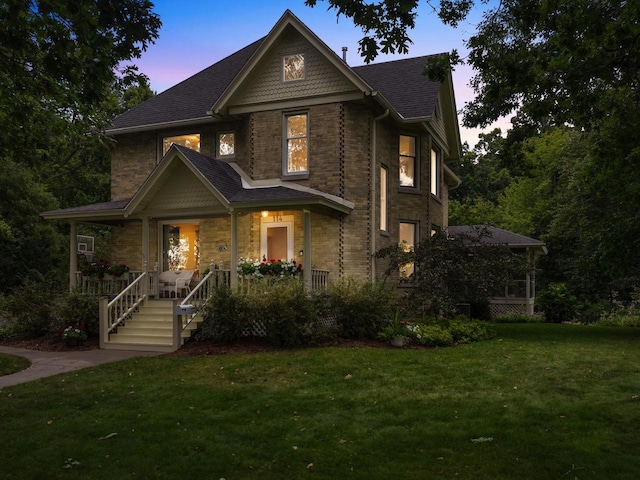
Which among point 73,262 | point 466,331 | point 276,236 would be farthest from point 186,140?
point 466,331

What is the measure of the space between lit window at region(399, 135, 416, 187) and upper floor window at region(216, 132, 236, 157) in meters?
5.59

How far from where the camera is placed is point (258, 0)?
11406 mm

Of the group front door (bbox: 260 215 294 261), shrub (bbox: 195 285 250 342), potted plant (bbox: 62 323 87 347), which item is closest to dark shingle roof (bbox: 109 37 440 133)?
front door (bbox: 260 215 294 261)

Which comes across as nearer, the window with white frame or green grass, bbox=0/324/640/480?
green grass, bbox=0/324/640/480

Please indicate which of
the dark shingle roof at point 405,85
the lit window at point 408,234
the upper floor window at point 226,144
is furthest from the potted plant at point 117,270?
the dark shingle roof at point 405,85

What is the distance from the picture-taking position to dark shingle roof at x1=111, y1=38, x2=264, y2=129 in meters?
18.2

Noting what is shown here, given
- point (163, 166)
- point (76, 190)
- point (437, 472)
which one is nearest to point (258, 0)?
point (163, 166)

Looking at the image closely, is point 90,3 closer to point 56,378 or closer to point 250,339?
point 56,378

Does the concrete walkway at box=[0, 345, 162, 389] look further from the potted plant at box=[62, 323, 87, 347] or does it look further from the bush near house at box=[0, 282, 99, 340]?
the bush near house at box=[0, 282, 99, 340]

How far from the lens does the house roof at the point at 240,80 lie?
1571cm

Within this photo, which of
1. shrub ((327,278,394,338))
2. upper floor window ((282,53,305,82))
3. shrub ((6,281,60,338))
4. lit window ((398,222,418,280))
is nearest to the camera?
shrub ((327,278,394,338))

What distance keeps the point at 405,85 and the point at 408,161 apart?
9.10ft

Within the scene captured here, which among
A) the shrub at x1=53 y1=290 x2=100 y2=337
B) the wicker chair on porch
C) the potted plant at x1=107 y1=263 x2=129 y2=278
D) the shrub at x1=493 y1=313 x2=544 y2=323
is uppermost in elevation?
the potted plant at x1=107 y1=263 x2=129 y2=278

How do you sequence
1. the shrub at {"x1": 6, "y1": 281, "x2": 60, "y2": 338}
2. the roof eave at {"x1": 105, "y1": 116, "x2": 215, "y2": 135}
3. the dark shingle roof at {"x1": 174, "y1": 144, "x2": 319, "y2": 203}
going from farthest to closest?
the roof eave at {"x1": 105, "y1": 116, "x2": 215, "y2": 135} → the shrub at {"x1": 6, "y1": 281, "x2": 60, "y2": 338} → the dark shingle roof at {"x1": 174, "y1": 144, "x2": 319, "y2": 203}
